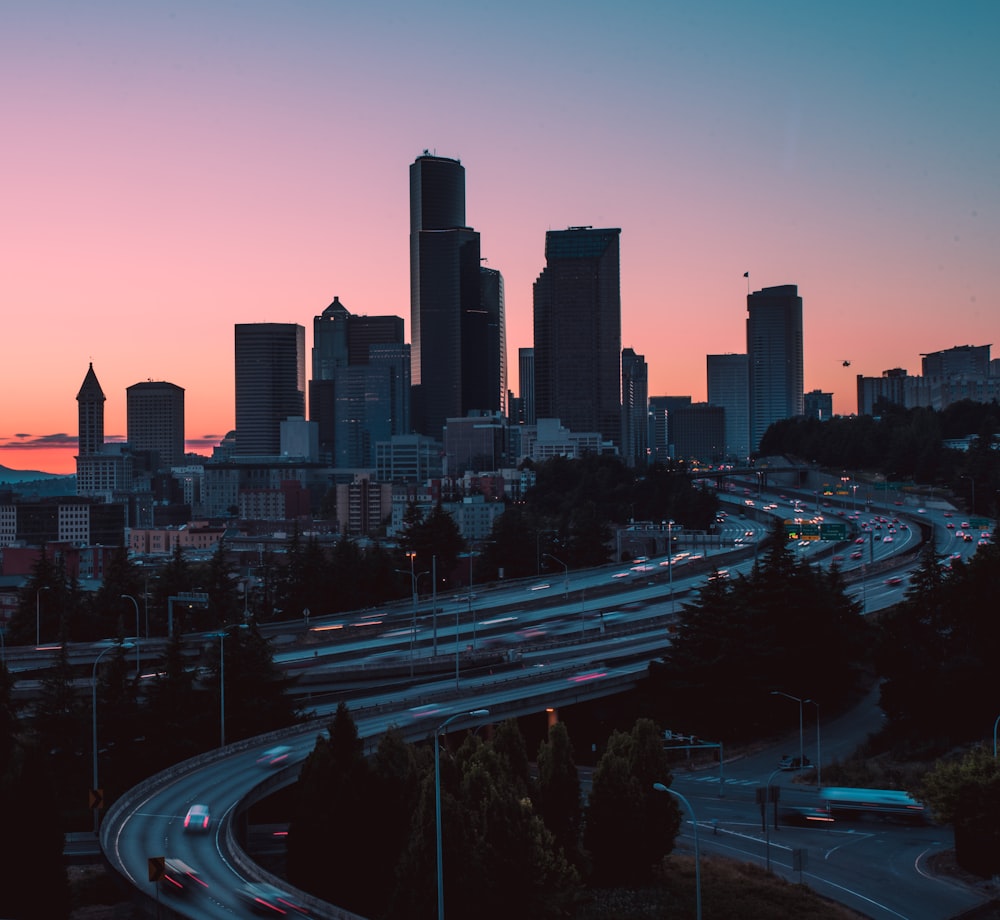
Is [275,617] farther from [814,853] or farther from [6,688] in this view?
[814,853]

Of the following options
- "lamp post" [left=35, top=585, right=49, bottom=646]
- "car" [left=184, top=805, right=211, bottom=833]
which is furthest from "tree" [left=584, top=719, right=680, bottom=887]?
"lamp post" [left=35, top=585, right=49, bottom=646]

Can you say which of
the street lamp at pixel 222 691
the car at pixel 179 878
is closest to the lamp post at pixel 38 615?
the street lamp at pixel 222 691

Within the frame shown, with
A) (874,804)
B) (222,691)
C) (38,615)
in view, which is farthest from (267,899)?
(38,615)

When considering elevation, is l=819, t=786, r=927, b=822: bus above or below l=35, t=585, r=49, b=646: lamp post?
below

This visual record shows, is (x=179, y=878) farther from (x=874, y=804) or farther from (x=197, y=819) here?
(x=874, y=804)

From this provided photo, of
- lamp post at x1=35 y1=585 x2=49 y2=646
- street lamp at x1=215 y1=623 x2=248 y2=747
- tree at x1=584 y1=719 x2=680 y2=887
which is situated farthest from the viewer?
lamp post at x1=35 y1=585 x2=49 y2=646

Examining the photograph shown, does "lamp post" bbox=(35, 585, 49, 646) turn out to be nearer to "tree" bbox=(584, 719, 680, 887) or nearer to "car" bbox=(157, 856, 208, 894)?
"car" bbox=(157, 856, 208, 894)
